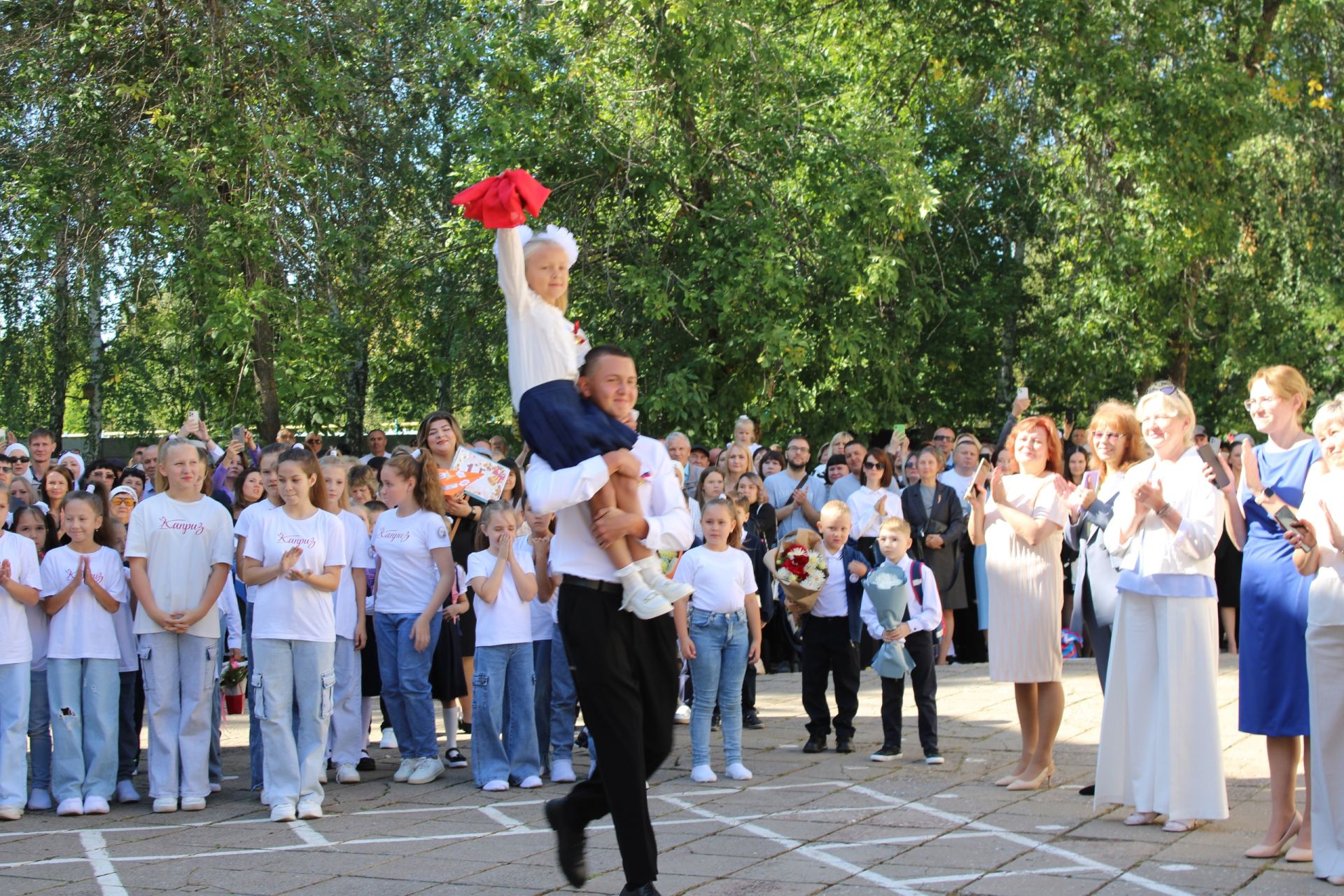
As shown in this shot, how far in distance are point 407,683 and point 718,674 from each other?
1803 millimetres

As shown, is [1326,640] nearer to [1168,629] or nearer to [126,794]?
[1168,629]

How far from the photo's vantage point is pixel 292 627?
733cm

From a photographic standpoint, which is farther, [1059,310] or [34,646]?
[1059,310]

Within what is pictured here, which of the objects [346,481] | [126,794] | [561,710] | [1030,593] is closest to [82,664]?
[126,794]

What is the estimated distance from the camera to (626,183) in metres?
16.1

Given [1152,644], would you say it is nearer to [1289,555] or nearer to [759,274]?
[1289,555]

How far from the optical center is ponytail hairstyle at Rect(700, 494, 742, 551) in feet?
27.5

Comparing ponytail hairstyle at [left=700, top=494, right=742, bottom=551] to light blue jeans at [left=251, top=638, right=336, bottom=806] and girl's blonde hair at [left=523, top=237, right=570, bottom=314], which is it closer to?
light blue jeans at [left=251, top=638, right=336, bottom=806]

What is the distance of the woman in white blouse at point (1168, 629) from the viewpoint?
247 inches

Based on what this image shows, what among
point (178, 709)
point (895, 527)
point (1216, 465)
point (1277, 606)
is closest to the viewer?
point (1277, 606)

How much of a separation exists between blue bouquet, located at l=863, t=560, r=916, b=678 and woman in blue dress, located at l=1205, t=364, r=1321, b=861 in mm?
2530

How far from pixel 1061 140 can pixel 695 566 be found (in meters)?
14.7

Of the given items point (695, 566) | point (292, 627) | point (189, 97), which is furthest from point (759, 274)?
point (292, 627)

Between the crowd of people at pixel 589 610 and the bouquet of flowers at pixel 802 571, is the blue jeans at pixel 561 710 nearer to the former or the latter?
the crowd of people at pixel 589 610
